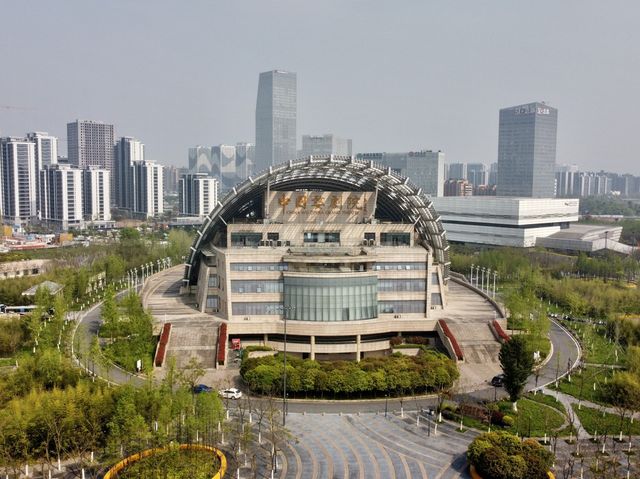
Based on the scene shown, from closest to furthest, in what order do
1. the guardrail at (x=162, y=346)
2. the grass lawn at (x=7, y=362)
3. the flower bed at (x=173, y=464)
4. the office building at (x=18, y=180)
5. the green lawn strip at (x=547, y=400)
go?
the flower bed at (x=173, y=464) → the green lawn strip at (x=547, y=400) → the guardrail at (x=162, y=346) → the grass lawn at (x=7, y=362) → the office building at (x=18, y=180)

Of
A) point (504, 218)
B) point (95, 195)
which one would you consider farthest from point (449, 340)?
point (95, 195)

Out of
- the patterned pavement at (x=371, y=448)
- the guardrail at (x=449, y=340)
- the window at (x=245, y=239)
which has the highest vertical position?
the window at (x=245, y=239)

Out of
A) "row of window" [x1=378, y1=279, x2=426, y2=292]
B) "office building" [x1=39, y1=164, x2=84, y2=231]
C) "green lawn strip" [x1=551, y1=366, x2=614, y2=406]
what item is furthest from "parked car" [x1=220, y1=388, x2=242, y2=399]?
"office building" [x1=39, y1=164, x2=84, y2=231]

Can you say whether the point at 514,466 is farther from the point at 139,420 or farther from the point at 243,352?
the point at 243,352

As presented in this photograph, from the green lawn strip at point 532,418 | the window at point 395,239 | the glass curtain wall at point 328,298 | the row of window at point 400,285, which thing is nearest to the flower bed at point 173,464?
the green lawn strip at point 532,418

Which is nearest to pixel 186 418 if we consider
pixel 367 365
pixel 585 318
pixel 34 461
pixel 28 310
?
pixel 34 461

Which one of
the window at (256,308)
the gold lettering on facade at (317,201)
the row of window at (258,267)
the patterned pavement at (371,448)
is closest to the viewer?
the patterned pavement at (371,448)

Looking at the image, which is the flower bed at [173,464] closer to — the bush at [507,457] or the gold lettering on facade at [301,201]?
the bush at [507,457]

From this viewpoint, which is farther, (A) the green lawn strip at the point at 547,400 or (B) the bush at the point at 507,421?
(A) the green lawn strip at the point at 547,400
